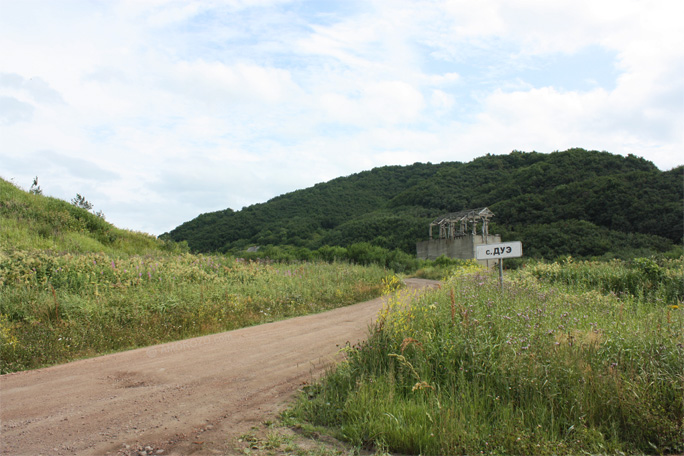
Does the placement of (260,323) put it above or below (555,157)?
below

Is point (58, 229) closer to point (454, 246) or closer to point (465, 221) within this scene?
point (465, 221)

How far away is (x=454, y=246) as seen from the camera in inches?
1357

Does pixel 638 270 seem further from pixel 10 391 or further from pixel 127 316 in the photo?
pixel 10 391

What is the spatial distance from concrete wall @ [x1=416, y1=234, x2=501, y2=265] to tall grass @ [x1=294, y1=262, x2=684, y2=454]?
25553mm

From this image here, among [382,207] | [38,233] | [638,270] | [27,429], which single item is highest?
[382,207]

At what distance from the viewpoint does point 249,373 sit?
6.10 m

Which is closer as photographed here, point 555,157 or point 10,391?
point 10,391

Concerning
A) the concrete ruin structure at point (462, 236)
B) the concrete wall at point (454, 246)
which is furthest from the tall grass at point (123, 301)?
the concrete wall at point (454, 246)

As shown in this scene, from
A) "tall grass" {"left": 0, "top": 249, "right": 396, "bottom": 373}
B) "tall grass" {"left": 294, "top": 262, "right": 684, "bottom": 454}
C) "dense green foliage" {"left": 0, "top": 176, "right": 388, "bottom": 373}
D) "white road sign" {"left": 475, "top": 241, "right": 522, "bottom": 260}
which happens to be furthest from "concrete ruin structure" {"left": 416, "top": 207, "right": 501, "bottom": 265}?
"tall grass" {"left": 294, "top": 262, "right": 684, "bottom": 454}

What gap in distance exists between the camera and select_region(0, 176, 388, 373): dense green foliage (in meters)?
7.79

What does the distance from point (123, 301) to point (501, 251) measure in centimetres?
779

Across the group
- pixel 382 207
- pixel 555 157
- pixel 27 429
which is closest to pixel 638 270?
pixel 27 429

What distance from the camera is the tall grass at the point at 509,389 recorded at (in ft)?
13.2

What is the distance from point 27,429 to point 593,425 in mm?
5446
